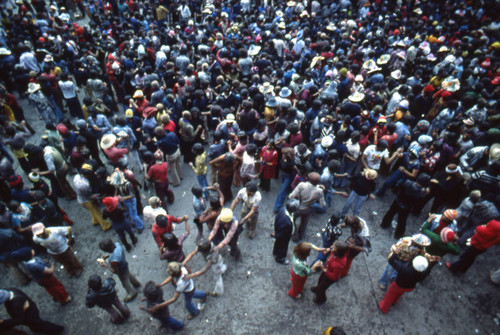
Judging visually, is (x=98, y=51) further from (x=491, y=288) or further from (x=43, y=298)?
(x=491, y=288)

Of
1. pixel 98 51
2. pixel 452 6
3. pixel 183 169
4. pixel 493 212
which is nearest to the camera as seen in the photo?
pixel 493 212

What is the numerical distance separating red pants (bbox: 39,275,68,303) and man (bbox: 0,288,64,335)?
47cm

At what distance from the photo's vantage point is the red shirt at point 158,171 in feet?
18.9

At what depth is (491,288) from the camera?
5.26 meters

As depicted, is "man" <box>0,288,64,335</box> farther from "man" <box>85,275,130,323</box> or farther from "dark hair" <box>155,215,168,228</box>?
"dark hair" <box>155,215,168,228</box>

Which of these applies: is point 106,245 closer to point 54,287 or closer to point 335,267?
point 54,287

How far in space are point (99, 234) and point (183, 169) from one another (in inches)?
104

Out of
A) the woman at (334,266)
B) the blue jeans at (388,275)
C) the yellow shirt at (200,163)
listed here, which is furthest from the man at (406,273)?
the yellow shirt at (200,163)

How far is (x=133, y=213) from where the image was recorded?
5984 mm

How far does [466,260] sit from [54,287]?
7132 millimetres

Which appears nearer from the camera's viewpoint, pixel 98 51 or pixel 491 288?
pixel 491 288

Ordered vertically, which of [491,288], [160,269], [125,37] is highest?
[125,37]

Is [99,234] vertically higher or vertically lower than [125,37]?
lower

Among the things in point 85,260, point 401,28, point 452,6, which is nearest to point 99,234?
point 85,260
